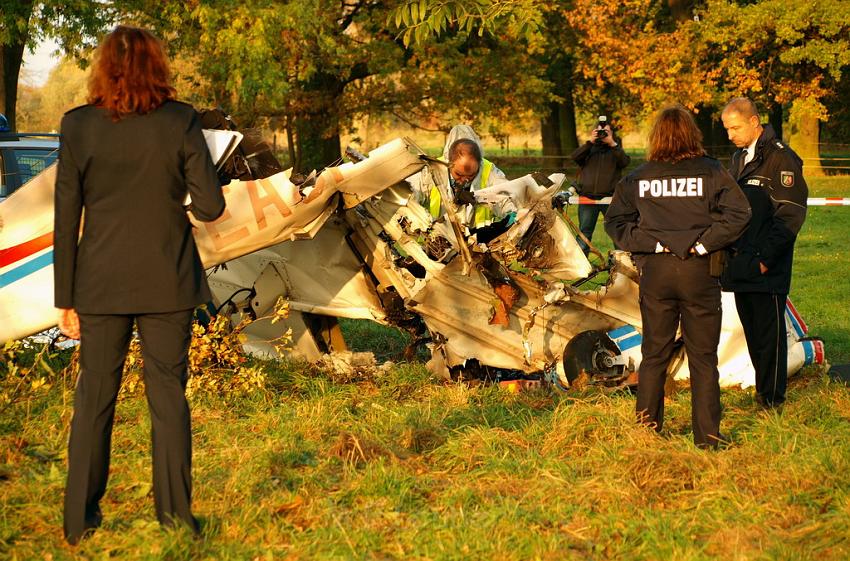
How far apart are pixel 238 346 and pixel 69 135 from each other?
2.90 meters

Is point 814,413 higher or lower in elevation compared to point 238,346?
lower

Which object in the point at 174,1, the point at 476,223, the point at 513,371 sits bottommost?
the point at 513,371

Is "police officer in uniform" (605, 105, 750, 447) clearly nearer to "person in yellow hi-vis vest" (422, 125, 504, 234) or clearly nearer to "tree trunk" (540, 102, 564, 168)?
"person in yellow hi-vis vest" (422, 125, 504, 234)

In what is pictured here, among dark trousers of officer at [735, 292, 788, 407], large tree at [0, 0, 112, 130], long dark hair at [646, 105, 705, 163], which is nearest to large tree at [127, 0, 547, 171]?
large tree at [0, 0, 112, 130]

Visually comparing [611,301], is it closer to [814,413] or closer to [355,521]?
[814,413]

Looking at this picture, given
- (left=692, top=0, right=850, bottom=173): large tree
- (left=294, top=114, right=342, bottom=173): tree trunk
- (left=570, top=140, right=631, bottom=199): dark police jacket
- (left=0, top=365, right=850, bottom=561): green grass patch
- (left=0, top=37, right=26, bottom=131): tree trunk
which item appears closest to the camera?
(left=0, top=365, right=850, bottom=561): green grass patch

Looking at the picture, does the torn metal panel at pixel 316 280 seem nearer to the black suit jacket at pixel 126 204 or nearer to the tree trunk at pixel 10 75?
the black suit jacket at pixel 126 204

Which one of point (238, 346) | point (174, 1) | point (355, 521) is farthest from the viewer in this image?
point (174, 1)

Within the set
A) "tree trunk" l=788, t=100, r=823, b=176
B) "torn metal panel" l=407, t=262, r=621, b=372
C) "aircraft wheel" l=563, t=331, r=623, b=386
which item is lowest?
"tree trunk" l=788, t=100, r=823, b=176

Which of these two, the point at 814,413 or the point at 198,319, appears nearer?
the point at 814,413

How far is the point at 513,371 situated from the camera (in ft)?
23.7

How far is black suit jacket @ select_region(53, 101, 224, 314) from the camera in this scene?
12.1 feet

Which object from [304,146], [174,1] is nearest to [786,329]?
[174,1]

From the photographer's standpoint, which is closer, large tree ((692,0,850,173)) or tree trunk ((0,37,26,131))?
tree trunk ((0,37,26,131))
